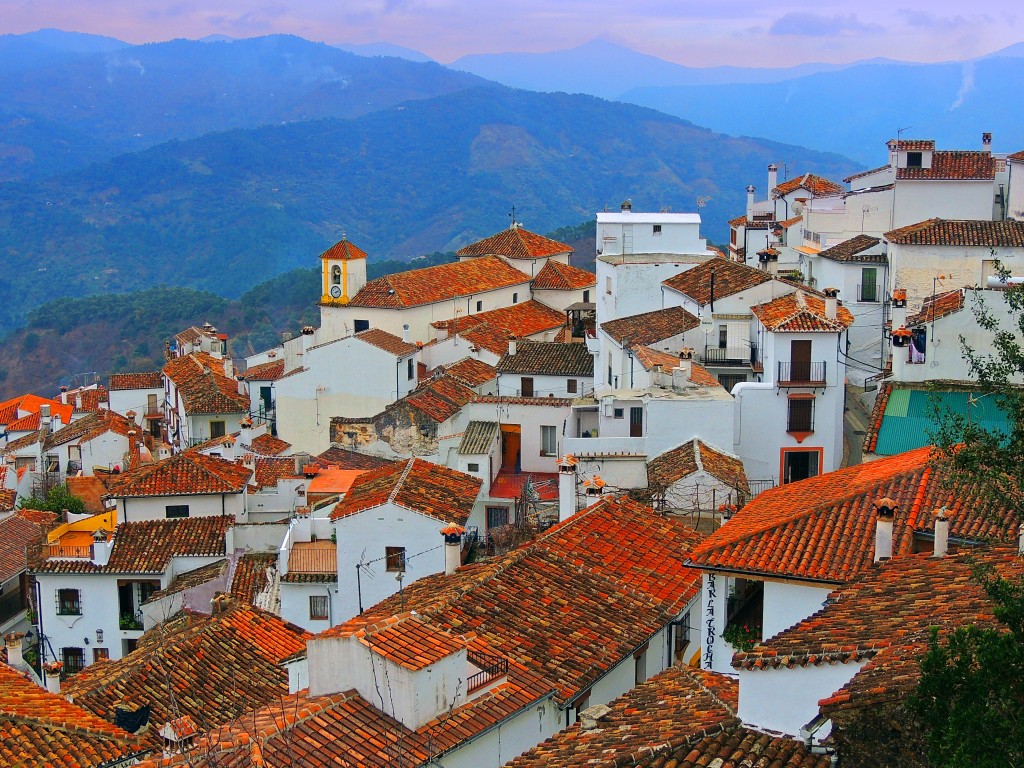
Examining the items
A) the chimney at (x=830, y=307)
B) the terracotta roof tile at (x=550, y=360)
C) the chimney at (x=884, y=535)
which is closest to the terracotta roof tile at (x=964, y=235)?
the chimney at (x=830, y=307)

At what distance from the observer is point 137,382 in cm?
5791

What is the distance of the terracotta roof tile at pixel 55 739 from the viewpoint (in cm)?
1307

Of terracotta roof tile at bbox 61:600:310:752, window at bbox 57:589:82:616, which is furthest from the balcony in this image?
window at bbox 57:589:82:616

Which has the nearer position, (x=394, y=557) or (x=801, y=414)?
(x=394, y=557)

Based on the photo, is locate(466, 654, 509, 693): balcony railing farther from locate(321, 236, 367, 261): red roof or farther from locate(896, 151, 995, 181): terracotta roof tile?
locate(321, 236, 367, 261): red roof

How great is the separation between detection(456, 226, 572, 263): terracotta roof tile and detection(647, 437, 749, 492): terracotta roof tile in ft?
96.9

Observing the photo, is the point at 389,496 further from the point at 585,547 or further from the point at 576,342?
the point at 576,342

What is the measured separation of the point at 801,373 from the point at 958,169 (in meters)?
14.0

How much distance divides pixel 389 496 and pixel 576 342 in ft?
59.2

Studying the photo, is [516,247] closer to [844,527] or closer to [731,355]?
[731,355]

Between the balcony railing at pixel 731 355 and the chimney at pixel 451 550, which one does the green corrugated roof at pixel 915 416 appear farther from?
the chimney at pixel 451 550

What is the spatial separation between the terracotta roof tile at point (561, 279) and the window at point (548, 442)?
1969 centimetres

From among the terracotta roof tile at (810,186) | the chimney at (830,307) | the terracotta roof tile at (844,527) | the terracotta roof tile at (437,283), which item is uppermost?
the terracotta roof tile at (810,186)

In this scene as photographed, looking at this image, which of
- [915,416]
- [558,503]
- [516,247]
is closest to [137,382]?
[516,247]
